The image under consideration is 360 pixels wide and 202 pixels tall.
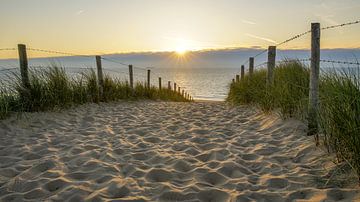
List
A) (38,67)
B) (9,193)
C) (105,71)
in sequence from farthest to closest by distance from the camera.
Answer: (105,71) → (38,67) → (9,193)

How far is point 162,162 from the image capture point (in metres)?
3.91

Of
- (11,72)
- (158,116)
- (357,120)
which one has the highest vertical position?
(11,72)

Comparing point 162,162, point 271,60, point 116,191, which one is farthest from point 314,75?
point 116,191

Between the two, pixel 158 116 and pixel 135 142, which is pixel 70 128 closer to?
pixel 135 142

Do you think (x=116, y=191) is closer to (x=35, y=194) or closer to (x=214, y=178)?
(x=35, y=194)

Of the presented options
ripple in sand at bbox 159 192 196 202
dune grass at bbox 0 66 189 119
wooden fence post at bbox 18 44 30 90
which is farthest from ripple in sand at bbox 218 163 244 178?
wooden fence post at bbox 18 44 30 90

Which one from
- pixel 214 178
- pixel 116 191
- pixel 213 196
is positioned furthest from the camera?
pixel 214 178

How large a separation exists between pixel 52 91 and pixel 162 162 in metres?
4.22

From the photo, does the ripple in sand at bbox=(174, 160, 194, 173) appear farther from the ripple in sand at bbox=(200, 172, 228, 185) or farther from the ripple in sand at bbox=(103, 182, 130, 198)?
the ripple in sand at bbox=(103, 182, 130, 198)

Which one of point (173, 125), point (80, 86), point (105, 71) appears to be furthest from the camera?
point (105, 71)

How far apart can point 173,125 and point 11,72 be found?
11.1 ft

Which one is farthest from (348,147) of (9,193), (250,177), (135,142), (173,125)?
(173,125)

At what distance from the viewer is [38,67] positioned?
24.0 feet

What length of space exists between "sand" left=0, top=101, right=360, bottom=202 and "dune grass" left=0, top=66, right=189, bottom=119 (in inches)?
15.8
